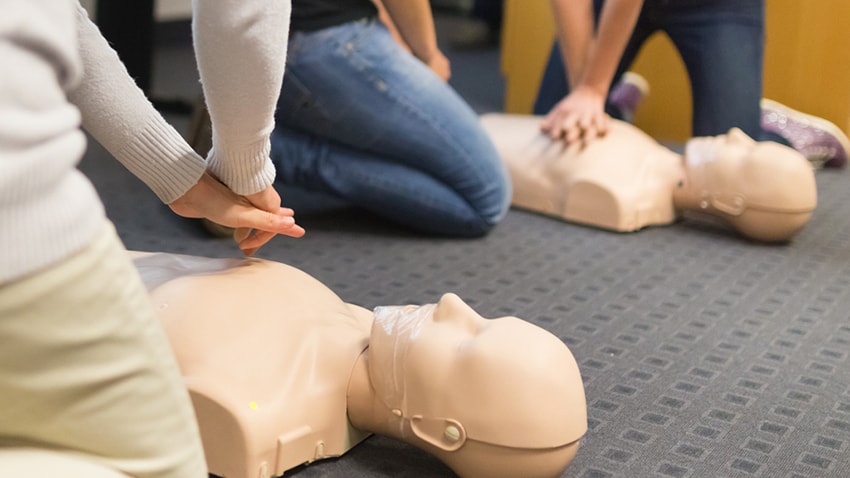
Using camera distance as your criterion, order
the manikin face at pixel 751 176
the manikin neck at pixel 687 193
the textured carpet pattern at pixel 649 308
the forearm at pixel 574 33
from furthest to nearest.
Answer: the forearm at pixel 574 33
the manikin neck at pixel 687 193
the manikin face at pixel 751 176
the textured carpet pattern at pixel 649 308

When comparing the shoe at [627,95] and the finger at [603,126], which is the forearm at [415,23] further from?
the shoe at [627,95]

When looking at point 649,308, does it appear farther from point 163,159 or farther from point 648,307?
point 163,159

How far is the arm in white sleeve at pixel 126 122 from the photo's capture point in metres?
0.91

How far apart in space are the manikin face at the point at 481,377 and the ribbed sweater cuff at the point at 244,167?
0.63 ft

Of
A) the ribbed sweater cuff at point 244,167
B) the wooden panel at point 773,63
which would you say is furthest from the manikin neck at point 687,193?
the ribbed sweater cuff at point 244,167

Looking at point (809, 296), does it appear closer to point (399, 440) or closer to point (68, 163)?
point (399, 440)

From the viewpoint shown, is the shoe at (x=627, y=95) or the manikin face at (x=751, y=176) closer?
the manikin face at (x=751, y=176)

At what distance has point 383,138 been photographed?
1670mm

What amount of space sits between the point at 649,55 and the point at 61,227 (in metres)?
2.13

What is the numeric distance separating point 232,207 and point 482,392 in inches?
12.5

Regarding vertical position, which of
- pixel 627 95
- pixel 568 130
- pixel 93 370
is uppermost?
pixel 93 370

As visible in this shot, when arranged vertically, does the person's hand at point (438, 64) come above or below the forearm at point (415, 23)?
below

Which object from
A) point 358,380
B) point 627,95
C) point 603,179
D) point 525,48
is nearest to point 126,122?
point 358,380

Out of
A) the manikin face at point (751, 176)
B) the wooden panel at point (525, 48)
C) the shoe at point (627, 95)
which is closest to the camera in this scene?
the manikin face at point (751, 176)
